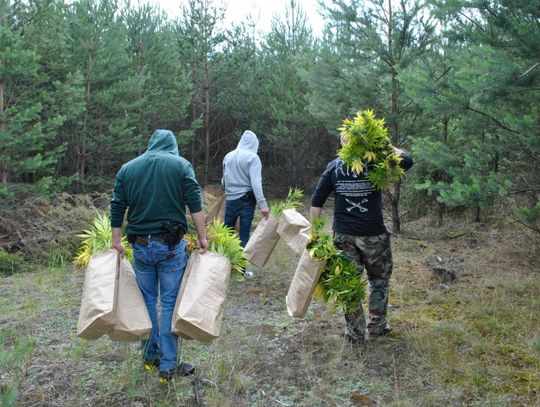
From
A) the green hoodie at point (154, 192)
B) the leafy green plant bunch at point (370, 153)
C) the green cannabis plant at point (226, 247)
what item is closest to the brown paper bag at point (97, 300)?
the green hoodie at point (154, 192)

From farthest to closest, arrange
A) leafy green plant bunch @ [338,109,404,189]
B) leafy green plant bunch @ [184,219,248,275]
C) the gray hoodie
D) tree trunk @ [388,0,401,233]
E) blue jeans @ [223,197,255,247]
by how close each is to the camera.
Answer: tree trunk @ [388,0,401,233] → blue jeans @ [223,197,255,247] → the gray hoodie → leafy green plant bunch @ [338,109,404,189] → leafy green plant bunch @ [184,219,248,275]

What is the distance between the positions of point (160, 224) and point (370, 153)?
1.92m

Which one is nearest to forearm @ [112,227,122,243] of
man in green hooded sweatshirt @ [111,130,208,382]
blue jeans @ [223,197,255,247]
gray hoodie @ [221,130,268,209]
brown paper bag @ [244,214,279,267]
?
man in green hooded sweatshirt @ [111,130,208,382]

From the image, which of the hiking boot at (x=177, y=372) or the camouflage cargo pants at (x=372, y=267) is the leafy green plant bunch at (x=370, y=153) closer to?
the camouflage cargo pants at (x=372, y=267)

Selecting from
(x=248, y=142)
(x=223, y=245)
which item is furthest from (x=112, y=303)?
(x=248, y=142)

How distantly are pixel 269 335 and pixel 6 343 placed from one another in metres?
2.50

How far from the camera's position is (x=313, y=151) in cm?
2102

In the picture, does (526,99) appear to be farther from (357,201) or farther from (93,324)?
(93,324)

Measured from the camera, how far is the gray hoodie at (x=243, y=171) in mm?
6707

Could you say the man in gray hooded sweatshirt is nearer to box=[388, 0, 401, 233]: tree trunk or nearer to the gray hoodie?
the gray hoodie

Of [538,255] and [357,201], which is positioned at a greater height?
[357,201]

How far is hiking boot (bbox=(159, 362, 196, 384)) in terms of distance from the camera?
3766 mm

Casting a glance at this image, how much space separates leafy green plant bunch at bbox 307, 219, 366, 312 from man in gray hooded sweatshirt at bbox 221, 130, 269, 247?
97.7 inches

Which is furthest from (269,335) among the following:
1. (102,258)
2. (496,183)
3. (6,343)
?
(496,183)
